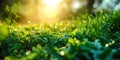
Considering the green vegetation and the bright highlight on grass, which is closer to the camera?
the green vegetation

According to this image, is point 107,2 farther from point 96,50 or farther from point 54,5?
point 96,50

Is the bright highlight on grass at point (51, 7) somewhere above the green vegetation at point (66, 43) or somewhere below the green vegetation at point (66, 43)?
above

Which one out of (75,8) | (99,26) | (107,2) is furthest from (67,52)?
(75,8)

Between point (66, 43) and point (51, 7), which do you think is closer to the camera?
point (66, 43)

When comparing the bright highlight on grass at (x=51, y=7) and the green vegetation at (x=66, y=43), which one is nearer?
the green vegetation at (x=66, y=43)

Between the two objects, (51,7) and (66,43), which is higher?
(51,7)

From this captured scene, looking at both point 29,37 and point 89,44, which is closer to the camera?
point 89,44

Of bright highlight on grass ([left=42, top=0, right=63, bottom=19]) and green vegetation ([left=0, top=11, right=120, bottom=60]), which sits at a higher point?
bright highlight on grass ([left=42, top=0, right=63, bottom=19])

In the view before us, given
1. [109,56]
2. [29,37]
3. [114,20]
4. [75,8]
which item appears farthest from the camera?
[75,8]
